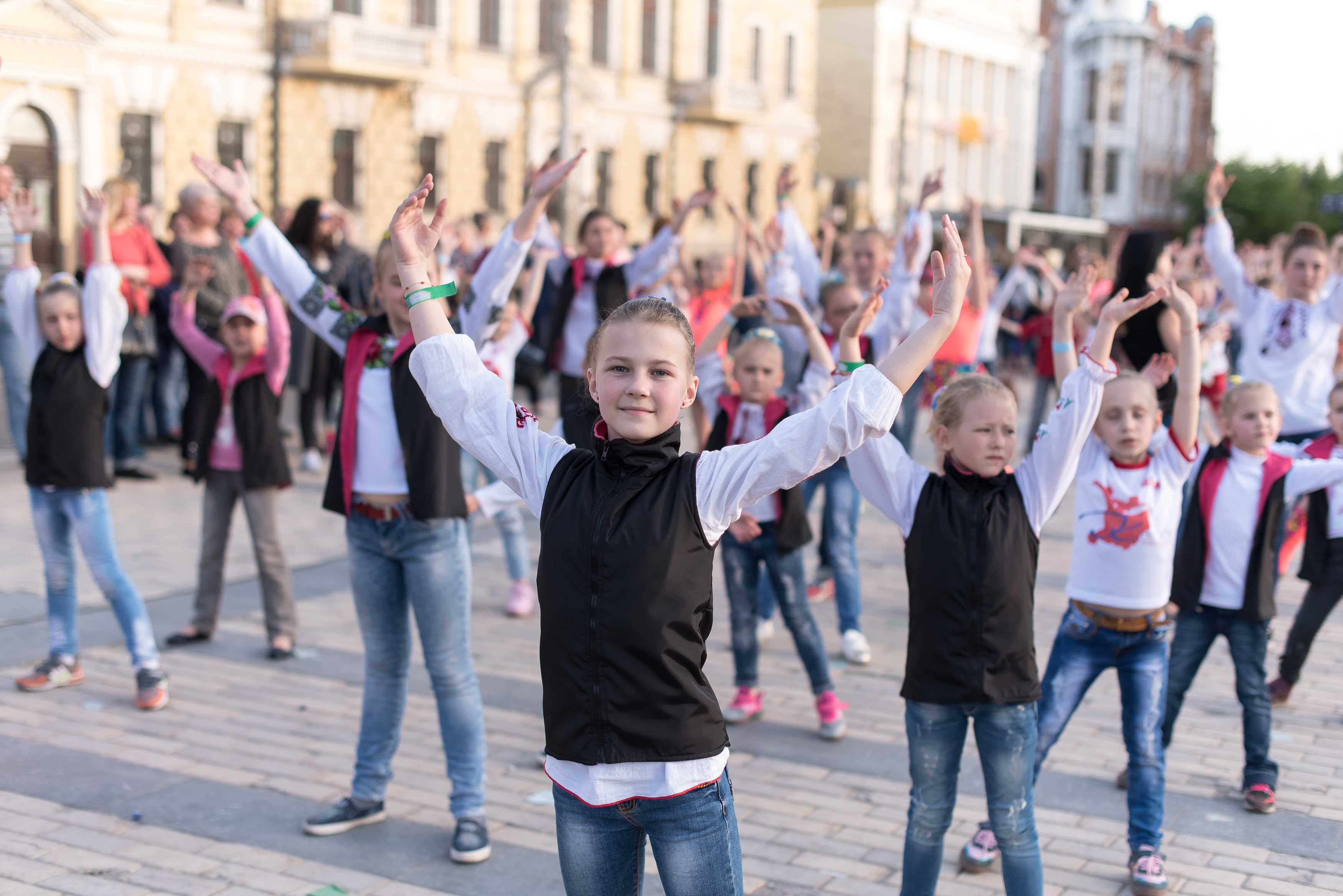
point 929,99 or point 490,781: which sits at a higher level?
point 929,99

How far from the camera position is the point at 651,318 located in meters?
2.67

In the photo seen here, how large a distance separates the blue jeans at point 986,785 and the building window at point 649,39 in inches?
1310

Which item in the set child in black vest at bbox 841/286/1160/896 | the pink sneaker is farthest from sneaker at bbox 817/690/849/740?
the pink sneaker

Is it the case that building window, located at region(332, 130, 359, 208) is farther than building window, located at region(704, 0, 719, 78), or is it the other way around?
building window, located at region(704, 0, 719, 78)

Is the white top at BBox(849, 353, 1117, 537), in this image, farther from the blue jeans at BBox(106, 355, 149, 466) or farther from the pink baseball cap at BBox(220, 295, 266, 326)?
the blue jeans at BBox(106, 355, 149, 466)

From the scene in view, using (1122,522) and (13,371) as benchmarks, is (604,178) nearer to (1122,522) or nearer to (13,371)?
(13,371)

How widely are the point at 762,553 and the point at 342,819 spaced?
2.12 meters

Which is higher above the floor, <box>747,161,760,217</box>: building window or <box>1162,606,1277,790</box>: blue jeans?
<box>747,161,760,217</box>: building window

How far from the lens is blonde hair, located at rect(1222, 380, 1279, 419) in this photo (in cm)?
499

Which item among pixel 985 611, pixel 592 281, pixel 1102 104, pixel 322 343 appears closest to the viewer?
pixel 985 611

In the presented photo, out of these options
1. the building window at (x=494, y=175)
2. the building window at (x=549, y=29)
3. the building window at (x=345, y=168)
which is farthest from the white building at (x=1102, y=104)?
the building window at (x=345, y=168)

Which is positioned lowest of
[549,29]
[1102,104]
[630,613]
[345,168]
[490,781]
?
[490,781]

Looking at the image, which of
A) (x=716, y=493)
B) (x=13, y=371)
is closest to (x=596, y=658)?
(x=716, y=493)

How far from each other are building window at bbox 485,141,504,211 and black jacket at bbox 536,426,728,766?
29084 millimetres
